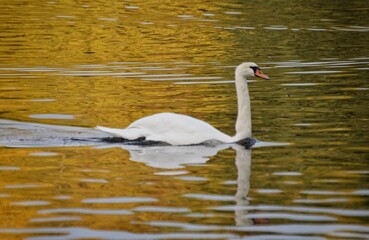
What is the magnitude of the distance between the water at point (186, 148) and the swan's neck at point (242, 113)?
0.29 m

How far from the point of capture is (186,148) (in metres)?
17.0

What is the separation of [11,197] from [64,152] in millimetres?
3392

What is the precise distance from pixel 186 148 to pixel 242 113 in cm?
114

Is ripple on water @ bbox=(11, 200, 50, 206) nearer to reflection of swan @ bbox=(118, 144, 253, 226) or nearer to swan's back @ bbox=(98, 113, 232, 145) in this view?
reflection of swan @ bbox=(118, 144, 253, 226)

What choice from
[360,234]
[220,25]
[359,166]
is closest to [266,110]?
[359,166]

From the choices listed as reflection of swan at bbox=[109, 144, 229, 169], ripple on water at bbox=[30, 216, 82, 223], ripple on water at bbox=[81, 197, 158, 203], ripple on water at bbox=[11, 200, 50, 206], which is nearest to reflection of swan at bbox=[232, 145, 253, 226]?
reflection of swan at bbox=[109, 144, 229, 169]

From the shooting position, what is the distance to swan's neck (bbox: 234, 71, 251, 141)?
56.7 feet

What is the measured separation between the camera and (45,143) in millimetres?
17438

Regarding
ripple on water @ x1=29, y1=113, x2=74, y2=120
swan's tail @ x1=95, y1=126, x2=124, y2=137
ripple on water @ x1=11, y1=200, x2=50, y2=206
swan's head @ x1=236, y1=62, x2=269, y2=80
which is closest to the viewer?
ripple on water @ x1=11, y1=200, x2=50, y2=206

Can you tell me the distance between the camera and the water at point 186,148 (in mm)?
11898

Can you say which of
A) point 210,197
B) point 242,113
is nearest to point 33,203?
point 210,197

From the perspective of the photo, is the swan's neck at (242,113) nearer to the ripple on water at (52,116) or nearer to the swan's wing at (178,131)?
the swan's wing at (178,131)

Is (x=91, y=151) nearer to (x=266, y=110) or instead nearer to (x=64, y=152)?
(x=64, y=152)

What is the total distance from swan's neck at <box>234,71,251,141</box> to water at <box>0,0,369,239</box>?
0.29 m
